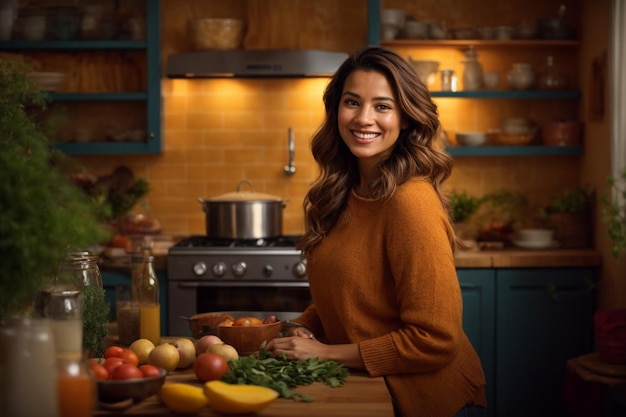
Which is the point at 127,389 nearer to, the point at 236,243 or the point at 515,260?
the point at 236,243

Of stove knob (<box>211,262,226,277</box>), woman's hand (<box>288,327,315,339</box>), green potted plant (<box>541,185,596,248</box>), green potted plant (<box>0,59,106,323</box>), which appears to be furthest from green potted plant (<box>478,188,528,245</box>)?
green potted plant (<box>0,59,106,323</box>)

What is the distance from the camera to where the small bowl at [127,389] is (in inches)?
87.4

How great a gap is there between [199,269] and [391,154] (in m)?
2.40

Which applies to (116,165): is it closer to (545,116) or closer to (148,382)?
(545,116)

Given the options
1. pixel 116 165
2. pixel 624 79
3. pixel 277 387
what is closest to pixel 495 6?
pixel 624 79

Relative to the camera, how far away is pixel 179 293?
522cm

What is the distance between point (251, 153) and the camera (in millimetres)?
6074

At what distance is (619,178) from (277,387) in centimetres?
320

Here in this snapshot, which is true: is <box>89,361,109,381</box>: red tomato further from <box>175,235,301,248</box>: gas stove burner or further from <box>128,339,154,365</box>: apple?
<box>175,235,301,248</box>: gas stove burner

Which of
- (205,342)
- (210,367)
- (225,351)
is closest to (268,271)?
(205,342)

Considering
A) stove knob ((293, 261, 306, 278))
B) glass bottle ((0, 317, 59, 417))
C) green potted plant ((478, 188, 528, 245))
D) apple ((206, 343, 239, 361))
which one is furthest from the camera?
green potted plant ((478, 188, 528, 245))

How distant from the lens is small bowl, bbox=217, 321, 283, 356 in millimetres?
2770

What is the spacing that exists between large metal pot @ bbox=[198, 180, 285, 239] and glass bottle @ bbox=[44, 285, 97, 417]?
10.6 ft

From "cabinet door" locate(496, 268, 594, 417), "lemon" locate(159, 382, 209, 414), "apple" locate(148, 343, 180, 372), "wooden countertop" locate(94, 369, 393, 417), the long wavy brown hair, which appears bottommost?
"cabinet door" locate(496, 268, 594, 417)
